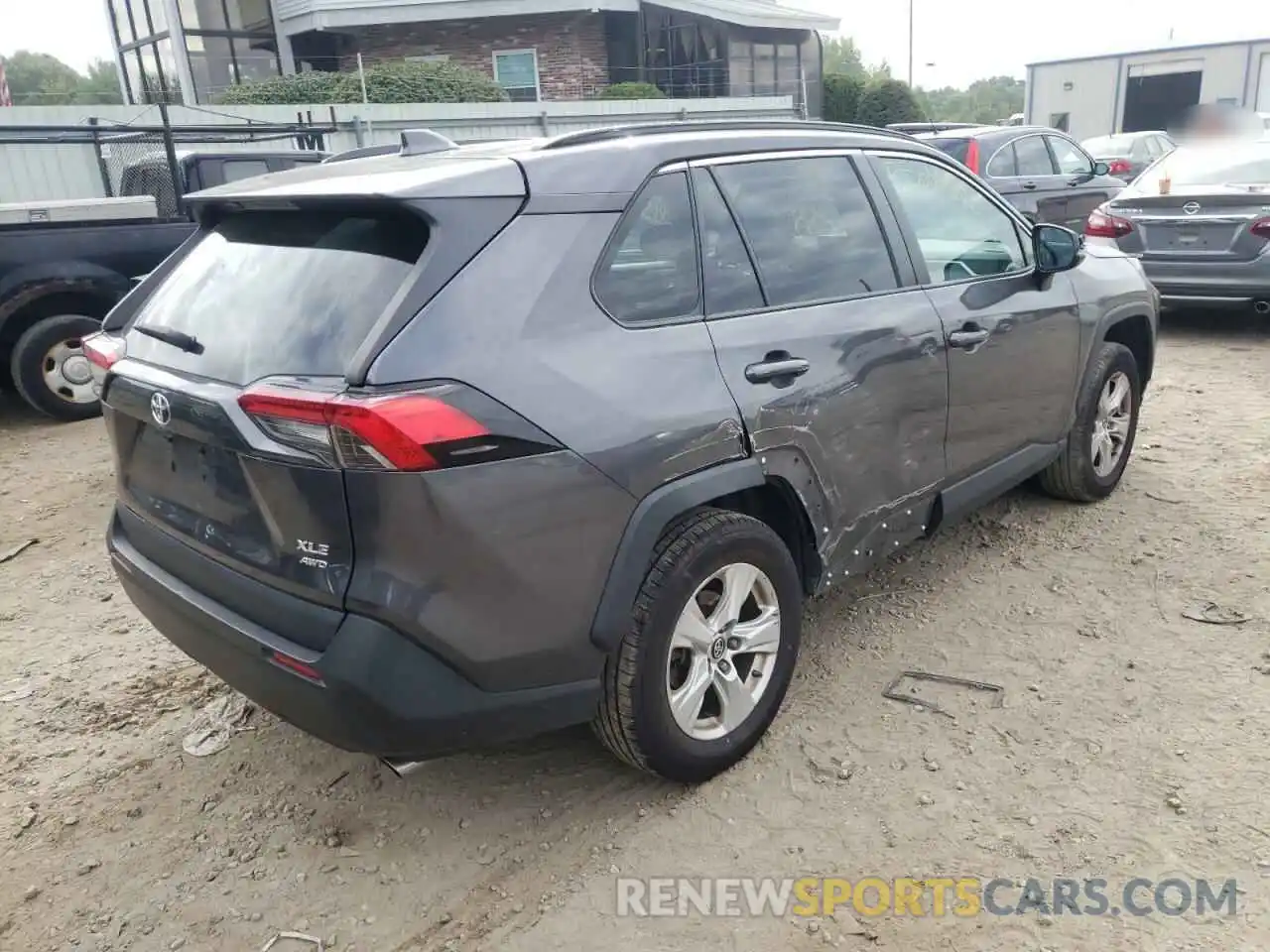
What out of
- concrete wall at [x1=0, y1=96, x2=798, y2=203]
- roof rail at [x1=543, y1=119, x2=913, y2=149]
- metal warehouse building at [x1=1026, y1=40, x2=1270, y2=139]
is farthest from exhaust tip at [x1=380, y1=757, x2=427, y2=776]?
metal warehouse building at [x1=1026, y1=40, x2=1270, y2=139]

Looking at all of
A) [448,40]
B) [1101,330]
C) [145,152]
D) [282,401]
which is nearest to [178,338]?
[282,401]

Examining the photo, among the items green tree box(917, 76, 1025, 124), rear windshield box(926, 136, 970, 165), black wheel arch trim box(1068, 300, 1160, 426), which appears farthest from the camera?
green tree box(917, 76, 1025, 124)

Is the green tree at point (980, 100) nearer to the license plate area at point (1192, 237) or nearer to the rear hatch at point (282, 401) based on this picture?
the license plate area at point (1192, 237)

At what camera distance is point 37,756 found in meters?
3.19

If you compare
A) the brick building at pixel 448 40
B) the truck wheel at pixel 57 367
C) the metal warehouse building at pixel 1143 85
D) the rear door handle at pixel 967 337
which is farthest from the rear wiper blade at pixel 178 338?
the metal warehouse building at pixel 1143 85

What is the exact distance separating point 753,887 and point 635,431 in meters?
1.20

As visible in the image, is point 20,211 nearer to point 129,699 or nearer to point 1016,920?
point 129,699

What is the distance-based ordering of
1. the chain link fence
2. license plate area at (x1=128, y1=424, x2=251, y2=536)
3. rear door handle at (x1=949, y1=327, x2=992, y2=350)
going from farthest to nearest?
the chain link fence, rear door handle at (x1=949, y1=327, x2=992, y2=350), license plate area at (x1=128, y1=424, x2=251, y2=536)

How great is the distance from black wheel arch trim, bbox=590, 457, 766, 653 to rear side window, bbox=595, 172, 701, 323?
457 mm

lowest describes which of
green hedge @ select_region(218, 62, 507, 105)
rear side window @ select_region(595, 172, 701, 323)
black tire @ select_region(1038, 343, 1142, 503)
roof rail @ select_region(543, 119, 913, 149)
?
black tire @ select_region(1038, 343, 1142, 503)

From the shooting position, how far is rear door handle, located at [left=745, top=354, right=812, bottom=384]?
279 cm

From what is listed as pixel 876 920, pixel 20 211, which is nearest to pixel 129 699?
pixel 876 920

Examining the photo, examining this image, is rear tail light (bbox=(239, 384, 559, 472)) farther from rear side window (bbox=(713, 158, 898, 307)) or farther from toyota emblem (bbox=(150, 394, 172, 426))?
rear side window (bbox=(713, 158, 898, 307))

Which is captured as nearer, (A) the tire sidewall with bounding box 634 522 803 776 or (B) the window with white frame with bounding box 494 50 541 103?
(A) the tire sidewall with bounding box 634 522 803 776
